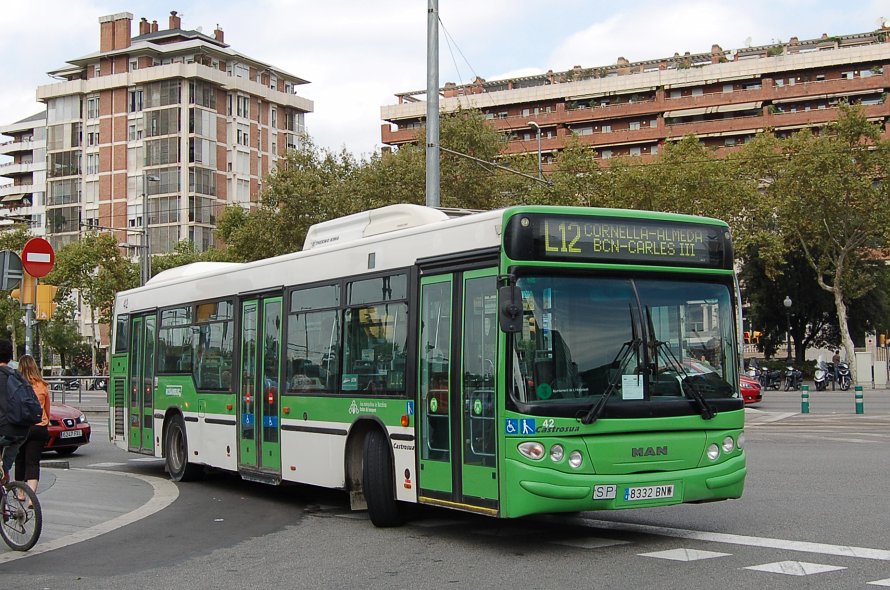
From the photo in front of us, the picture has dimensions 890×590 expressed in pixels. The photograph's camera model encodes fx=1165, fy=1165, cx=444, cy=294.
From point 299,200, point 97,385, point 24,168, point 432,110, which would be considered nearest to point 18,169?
point 24,168

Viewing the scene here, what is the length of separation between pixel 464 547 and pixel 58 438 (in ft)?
44.0

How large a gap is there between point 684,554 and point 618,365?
5.16 ft

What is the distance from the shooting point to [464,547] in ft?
32.4

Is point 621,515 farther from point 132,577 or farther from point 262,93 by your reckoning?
point 262,93

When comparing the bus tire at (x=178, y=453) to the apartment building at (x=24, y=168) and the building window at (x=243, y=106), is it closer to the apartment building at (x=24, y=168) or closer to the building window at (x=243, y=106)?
the building window at (x=243, y=106)

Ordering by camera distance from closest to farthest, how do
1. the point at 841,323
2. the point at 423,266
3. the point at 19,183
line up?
the point at 423,266 < the point at 841,323 < the point at 19,183

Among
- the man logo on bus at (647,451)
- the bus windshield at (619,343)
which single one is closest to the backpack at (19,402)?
the bus windshield at (619,343)

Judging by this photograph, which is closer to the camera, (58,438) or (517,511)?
(517,511)

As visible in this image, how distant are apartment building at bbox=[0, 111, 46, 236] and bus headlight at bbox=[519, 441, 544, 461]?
114 meters

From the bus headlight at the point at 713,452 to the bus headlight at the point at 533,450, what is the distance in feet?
5.48

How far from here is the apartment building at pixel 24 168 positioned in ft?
395

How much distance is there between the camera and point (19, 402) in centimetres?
990

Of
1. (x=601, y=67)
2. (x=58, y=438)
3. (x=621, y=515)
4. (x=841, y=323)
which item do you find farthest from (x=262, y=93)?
(x=621, y=515)

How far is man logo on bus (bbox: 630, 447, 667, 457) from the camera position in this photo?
9453 millimetres
